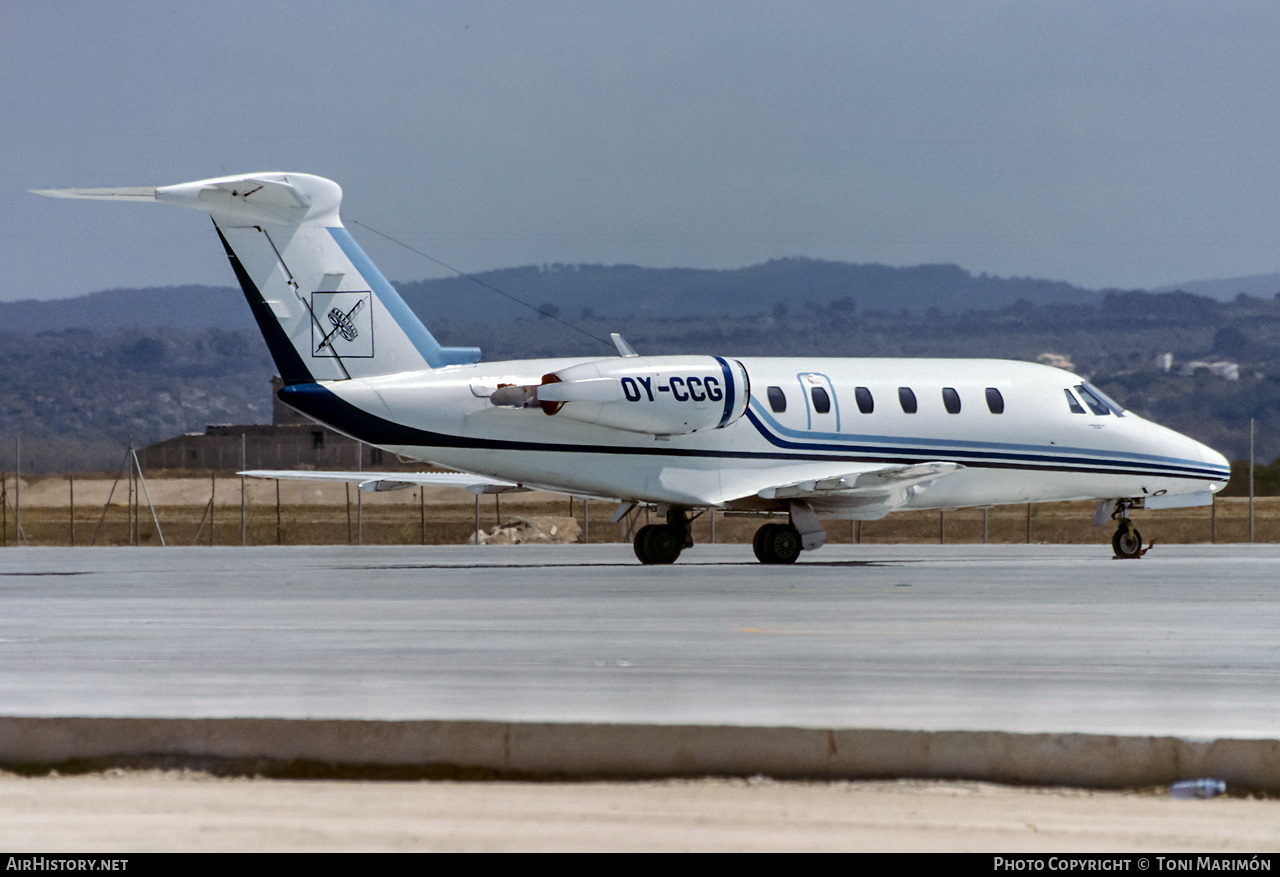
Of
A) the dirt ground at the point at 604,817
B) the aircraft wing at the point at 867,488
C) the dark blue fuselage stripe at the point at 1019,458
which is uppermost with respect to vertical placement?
the dark blue fuselage stripe at the point at 1019,458

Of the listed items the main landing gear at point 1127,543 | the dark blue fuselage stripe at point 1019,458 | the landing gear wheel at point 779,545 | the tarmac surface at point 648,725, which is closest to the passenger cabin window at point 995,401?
the dark blue fuselage stripe at point 1019,458

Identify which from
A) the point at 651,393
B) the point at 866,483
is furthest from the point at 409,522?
the point at 866,483

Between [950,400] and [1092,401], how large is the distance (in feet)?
10.4

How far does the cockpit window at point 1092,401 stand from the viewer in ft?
101

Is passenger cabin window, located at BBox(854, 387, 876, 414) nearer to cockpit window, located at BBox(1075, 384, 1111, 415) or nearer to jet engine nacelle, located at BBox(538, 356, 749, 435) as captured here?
jet engine nacelle, located at BBox(538, 356, 749, 435)

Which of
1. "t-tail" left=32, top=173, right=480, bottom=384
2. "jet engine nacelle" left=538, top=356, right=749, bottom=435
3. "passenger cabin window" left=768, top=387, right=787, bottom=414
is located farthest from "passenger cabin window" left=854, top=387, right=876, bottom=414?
"t-tail" left=32, top=173, right=480, bottom=384

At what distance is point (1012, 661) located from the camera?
1219cm

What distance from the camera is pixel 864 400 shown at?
29.0m

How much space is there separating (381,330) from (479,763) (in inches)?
764

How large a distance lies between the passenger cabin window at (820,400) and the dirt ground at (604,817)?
68.6ft

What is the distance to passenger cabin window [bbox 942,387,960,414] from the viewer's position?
29.5m

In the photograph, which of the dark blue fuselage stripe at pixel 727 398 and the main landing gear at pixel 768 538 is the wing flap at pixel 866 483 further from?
the dark blue fuselage stripe at pixel 727 398

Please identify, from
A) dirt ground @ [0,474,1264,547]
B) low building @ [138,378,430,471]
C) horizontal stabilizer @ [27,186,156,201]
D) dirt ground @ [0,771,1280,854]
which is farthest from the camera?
low building @ [138,378,430,471]

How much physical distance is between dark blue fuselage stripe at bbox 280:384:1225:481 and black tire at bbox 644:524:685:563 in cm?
185
